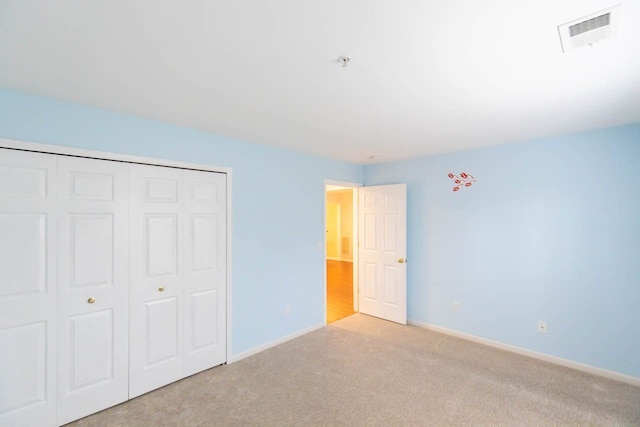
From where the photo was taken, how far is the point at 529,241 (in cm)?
330

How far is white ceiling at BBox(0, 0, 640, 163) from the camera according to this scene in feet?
4.11

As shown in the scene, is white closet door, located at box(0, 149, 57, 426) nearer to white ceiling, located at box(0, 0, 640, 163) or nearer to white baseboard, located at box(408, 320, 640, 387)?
white ceiling, located at box(0, 0, 640, 163)

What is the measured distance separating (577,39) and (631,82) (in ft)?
2.99

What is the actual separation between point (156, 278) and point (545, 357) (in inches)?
159

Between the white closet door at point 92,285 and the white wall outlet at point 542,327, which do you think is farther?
the white wall outlet at point 542,327

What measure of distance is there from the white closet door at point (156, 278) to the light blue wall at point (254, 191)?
325 mm

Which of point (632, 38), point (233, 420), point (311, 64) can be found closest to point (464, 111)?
point (632, 38)

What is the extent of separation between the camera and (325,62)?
1.64 metres

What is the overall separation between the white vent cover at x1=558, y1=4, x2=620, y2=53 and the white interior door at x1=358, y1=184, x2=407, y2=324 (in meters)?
2.81

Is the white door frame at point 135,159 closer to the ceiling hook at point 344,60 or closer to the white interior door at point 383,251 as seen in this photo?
the ceiling hook at point 344,60

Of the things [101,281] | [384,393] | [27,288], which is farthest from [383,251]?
[27,288]

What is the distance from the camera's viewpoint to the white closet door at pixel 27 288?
78.3 inches

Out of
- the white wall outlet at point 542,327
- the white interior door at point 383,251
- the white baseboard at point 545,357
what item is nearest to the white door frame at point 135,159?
the white interior door at point 383,251

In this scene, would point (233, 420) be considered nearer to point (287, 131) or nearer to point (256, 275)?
point (256, 275)
